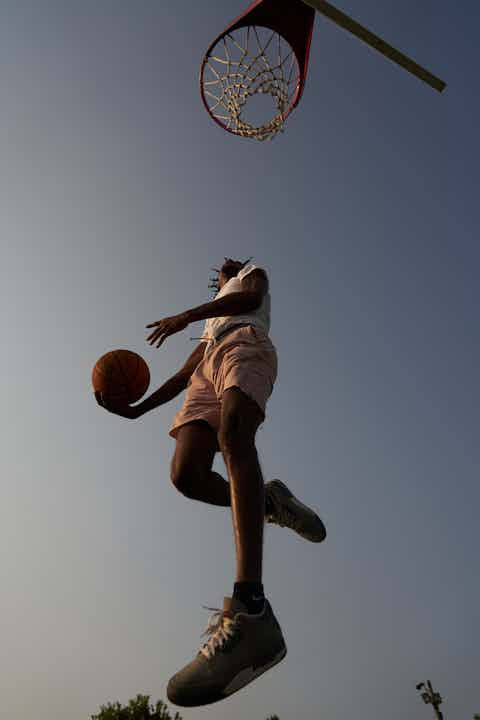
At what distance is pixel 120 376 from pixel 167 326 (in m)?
1.13

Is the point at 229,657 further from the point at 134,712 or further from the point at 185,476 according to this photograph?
the point at 134,712

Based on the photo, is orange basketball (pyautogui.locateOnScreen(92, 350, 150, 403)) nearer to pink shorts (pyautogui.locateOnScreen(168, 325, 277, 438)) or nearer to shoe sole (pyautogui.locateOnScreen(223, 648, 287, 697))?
pink shorts (pyautogui.locateOnScreen(168, 325, 277, 438))

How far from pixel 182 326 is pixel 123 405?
1.30m

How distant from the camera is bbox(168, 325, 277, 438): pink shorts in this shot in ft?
11.3

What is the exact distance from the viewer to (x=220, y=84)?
826 cm

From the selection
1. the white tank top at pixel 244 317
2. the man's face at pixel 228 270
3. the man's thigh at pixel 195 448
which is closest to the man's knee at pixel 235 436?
the man's thigh at pixel 195 448

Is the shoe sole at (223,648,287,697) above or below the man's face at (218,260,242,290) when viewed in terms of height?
below

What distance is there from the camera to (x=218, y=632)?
2.62 m

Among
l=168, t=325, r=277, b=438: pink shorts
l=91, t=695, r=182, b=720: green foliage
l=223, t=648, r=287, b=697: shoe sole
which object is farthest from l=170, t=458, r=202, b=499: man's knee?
l=91, t=695, r=182, b=720: green foliage

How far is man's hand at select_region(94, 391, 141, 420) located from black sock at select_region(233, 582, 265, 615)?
82.7 inches

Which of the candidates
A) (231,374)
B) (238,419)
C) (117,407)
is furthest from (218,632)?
(117,407)

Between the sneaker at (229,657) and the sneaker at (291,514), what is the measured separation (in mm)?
1462

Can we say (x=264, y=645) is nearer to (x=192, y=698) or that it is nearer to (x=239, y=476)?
(x=192, y=698)

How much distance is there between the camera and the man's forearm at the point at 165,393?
4.59m
